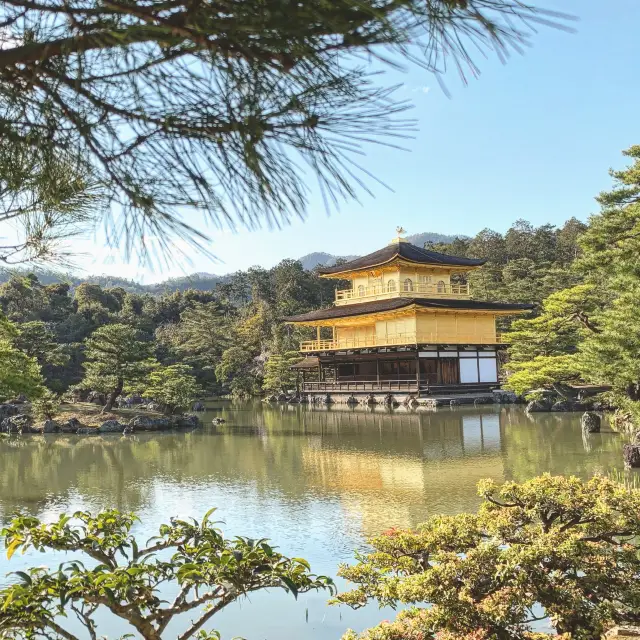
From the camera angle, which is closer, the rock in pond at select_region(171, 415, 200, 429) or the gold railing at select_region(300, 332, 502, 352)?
the rock in pond at select_region(171, 415, 200, 429)

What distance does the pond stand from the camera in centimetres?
481

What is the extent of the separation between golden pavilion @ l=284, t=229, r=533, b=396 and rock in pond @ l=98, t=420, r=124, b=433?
8959 millimetres

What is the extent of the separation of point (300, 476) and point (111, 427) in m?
8.07

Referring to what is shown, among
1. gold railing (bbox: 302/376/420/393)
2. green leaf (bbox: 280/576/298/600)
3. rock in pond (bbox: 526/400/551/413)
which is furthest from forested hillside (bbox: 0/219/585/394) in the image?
green leaf (bbox: 280/576/298/600)

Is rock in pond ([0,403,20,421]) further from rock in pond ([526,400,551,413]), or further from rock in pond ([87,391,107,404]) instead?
rock in pond ([526,400,551,413])

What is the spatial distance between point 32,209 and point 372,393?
19571 mm

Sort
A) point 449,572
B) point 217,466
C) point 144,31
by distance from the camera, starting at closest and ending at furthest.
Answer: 1. point 144,31
2. point 449,572
3. point 217,466

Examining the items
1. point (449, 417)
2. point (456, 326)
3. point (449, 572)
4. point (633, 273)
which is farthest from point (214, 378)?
point (449, 572)

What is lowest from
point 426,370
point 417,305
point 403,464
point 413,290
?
point 403,464

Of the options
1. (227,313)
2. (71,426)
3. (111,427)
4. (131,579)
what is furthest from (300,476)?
(227,313)

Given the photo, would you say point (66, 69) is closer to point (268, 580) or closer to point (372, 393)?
point (268, 580)

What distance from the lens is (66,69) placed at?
1543 mm

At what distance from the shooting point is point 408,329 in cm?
2103

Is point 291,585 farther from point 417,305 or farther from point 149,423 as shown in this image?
point 417,305
